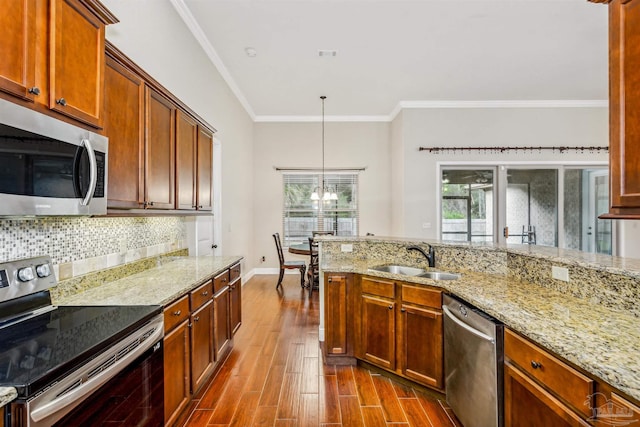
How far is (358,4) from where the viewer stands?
3037 millimetres

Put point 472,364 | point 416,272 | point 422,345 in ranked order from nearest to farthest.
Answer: point 472,364 < point 422,345 < point 416,272

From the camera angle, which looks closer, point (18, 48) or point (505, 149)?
point (18, 48)

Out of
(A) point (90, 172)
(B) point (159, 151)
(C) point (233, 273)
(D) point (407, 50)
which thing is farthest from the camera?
(D) point (407, 50)

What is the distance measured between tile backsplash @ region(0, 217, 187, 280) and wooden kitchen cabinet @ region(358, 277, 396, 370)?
1.88 meters

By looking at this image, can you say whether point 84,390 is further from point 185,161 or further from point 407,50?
point 407,50

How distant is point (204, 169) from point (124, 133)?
120 centimetres

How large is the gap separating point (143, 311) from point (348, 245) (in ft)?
6.85

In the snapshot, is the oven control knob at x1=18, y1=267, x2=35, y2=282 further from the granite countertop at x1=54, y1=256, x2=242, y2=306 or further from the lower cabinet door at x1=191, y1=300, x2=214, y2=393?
the lower cabinet door at x1=191, y1=300, x2=214, y2=393

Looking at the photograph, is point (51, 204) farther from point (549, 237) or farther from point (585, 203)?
point (585, 203)

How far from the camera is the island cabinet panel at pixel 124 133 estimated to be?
65.1 inches

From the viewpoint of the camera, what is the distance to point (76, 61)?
137 centimetres

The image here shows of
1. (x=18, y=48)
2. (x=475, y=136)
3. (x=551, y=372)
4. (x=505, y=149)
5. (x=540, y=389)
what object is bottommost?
(x=540, y=389)

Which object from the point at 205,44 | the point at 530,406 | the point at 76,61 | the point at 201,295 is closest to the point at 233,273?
the point at 201,295

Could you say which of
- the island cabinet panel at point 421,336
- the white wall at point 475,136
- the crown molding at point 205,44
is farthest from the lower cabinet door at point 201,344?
the white wall at point 475,136
